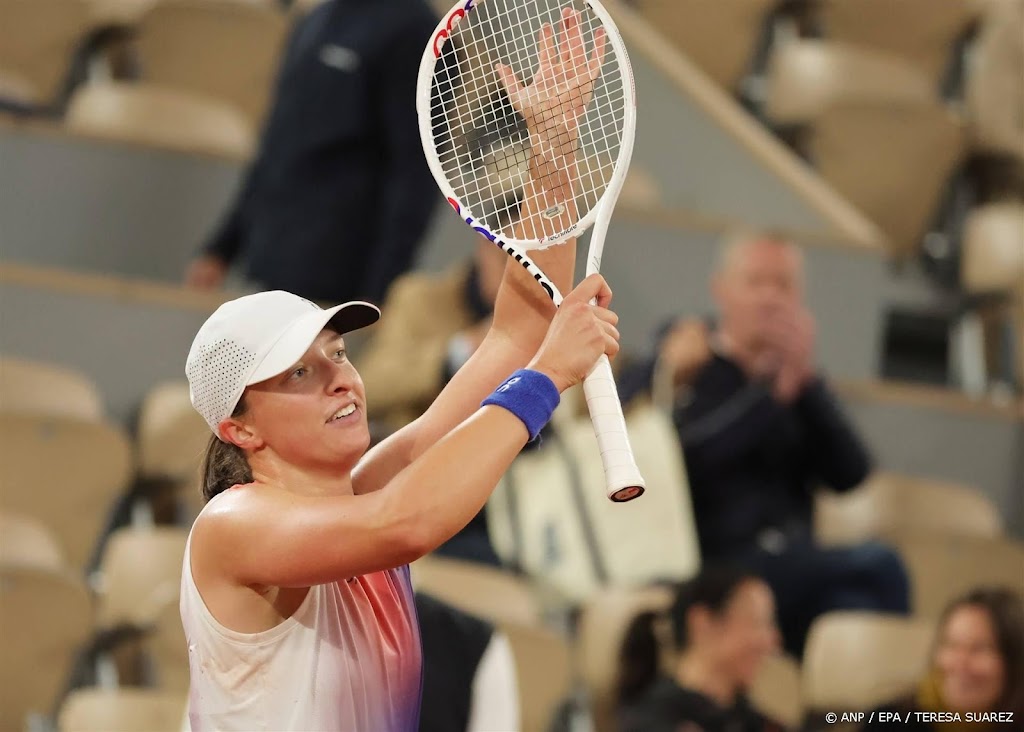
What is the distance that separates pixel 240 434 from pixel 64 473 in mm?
2564

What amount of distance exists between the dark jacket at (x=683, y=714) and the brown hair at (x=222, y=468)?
203 centimetres

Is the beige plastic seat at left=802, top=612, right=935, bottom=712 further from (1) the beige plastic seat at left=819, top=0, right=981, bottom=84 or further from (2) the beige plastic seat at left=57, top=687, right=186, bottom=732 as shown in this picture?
(1) the beige plastic seat at left=819, top=0, right=981, bottom=84

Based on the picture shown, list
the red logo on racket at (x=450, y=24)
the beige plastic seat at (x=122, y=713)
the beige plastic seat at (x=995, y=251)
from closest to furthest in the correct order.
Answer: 1. the red logo on racket at (x=450, y=24)
2. the beige plastic seat at (x=122, y=713)
3. the beige plastic seat at (x=995, y=251)

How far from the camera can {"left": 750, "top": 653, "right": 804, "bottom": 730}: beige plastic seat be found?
4.68 meters

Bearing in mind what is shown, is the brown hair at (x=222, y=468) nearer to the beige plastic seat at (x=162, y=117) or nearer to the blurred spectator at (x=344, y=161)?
the blurred spectator at (x=344, y=161)

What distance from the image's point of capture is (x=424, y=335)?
4.98 m

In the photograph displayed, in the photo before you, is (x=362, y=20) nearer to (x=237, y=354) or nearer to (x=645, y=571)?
(x=645, y=571)

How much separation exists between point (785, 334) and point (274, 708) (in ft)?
9.71

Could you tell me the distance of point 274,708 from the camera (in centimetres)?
227

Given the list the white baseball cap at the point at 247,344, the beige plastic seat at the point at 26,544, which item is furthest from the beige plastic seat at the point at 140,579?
the white baseball cap at the point at 247,344

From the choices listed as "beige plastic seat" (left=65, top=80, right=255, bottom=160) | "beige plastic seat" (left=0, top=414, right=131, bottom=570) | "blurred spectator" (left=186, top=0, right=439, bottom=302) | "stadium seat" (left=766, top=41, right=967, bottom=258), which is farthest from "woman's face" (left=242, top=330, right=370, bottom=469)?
"stadium seat" (left=766, top=41, right=967, bottom=258)

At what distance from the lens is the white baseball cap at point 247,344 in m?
2.24

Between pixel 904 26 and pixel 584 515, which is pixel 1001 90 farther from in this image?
pixel 584 515

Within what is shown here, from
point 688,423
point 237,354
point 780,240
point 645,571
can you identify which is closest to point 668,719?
point 645,571
